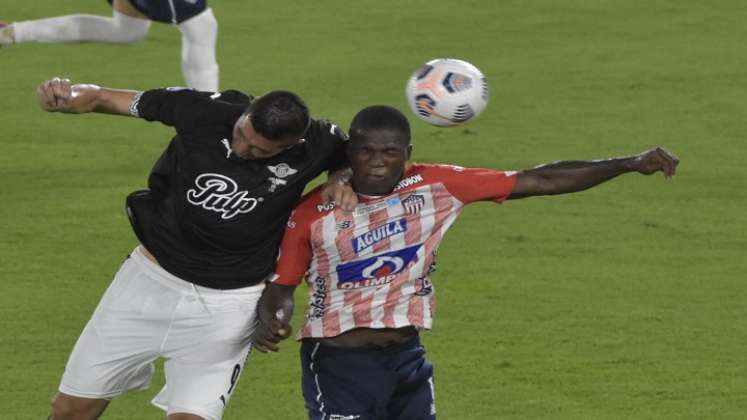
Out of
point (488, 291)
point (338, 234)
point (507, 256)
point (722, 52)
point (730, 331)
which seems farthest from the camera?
point (722, 52)

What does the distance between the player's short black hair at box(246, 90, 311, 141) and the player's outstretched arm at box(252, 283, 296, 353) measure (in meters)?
0.62

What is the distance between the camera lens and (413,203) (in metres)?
6.03

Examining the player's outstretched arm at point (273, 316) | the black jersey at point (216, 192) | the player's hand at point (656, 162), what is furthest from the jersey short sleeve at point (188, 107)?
the player's hand at point (656, 162)

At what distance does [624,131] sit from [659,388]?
5028mm

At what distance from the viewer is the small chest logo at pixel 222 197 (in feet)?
19.7

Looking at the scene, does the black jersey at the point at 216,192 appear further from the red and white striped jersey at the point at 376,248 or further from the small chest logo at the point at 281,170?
the red and white striped jersey at the point at 376,248

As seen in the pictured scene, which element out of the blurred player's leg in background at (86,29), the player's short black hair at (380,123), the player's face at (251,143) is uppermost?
the player's short black hair at (380,123)

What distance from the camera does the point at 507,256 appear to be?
10.1 meters

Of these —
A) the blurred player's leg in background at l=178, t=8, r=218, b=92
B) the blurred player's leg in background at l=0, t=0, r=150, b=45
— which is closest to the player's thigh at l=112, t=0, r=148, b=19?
the blurred player's leg in background at l=0, t=0, r=150, b=45

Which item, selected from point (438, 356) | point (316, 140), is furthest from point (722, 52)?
point (316, 140)

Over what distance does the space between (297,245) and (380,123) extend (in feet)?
1.85

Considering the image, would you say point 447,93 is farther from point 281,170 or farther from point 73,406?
point 73,406

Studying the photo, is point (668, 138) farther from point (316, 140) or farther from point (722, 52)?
point (316, 140)

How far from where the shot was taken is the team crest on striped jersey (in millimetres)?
6016
